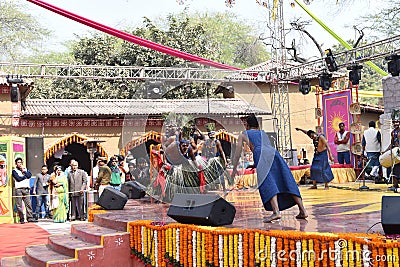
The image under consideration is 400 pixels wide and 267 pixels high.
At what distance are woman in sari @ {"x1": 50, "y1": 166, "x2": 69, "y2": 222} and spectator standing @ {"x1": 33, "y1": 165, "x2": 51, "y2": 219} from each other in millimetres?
305

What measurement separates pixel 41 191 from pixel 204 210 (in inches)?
312

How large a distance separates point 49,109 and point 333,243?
17.4m

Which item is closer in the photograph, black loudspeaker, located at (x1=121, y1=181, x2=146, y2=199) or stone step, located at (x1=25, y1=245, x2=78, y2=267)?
stone step, located at (x1=25, y1=245, x2=78, y2=267)

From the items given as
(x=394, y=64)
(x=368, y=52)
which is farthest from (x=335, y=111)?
(x=394, y=64)

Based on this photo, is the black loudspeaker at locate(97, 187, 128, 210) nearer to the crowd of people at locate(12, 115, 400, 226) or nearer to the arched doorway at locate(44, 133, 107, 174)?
the crowd of people at locate(12, 115, 400, 226)

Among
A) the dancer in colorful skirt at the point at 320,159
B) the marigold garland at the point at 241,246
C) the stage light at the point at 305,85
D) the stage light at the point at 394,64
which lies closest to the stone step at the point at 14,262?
the marigold garland at the point at 241,246

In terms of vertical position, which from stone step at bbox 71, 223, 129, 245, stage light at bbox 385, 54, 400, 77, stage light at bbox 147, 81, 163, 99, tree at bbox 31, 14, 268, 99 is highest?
tree at bbox 31, 14, 268, 99

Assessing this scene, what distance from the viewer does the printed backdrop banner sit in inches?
627

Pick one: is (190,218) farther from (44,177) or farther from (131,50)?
(131,50)

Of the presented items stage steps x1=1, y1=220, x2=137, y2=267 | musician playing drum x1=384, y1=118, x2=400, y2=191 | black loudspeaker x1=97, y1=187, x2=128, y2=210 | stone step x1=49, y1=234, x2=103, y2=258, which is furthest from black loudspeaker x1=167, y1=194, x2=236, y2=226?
musician playing drum x1=384, y1=118, x2=400, y2=191

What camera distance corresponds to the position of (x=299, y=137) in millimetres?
23766

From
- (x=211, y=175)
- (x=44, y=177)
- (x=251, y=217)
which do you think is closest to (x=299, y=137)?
(x=44, y=177)

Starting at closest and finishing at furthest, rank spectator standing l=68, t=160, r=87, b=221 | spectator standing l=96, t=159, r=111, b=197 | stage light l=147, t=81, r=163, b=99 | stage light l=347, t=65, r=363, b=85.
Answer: stage light l=147, t=81, r=163, b=99, spectator standing l=96, t=159, r=111, b=197, spectator standing l=68, t=160, r=87, b=221, stage light l=347, t=65, r=363, b=85

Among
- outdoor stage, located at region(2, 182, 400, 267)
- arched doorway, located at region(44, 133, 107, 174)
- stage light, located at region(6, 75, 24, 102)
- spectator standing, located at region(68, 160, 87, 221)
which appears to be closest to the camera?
outdoor stage, located at region(2, 182, 400, 267)
